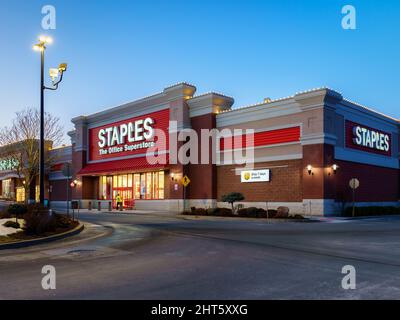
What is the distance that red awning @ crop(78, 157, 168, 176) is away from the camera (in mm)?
39906

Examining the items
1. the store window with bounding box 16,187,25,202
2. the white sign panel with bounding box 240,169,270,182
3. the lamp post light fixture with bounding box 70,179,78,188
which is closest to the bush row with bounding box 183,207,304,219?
the white sign panel with bounding box 240,169,270,182

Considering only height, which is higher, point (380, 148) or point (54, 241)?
point (380, 148)

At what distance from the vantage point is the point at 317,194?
29641 mm

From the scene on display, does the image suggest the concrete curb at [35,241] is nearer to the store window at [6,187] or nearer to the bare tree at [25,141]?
the bare tree at [25,141]

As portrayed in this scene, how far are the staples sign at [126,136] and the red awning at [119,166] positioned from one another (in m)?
0.89

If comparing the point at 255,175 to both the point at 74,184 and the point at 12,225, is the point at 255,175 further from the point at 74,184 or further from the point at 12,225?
the point at 74,184

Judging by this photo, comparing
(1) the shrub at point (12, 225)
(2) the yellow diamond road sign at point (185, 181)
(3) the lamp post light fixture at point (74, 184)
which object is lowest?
(1) the shrub at point (12, 225)

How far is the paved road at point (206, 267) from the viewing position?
7238 millimetres

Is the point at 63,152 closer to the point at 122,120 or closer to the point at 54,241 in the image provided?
the point at 122,120

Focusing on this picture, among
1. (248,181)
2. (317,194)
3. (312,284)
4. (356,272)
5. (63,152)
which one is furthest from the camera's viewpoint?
(63,152)

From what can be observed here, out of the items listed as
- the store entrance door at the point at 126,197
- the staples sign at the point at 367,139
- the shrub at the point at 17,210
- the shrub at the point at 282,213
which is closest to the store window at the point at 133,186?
the store entrance door at the point at 126,197

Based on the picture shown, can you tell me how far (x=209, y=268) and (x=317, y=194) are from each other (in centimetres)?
2168

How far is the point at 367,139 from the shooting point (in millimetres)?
35594
